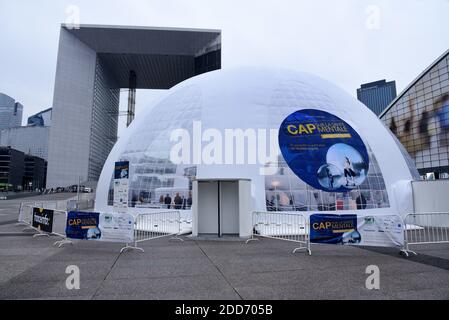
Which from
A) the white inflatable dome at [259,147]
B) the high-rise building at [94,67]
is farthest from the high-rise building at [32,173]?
the white inflatable dome at [259,147]

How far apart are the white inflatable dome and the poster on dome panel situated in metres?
3.94

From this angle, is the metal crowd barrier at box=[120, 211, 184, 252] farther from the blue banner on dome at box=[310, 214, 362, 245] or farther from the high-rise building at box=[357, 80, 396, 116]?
the high-rise building at box=[357, 80, 396, 116]

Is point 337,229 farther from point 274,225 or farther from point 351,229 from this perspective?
point 274,225

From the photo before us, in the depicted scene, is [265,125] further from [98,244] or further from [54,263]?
[54,263]

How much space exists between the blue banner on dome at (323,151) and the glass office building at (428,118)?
47793mm

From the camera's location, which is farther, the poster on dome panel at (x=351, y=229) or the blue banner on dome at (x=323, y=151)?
the blue banner on dome at (x=323, y=151)

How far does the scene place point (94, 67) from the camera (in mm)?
71188

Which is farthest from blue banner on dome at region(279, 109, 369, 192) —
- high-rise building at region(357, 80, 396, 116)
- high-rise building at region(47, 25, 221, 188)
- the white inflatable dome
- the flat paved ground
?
high-rise building at region(357, 80, 396, 116)

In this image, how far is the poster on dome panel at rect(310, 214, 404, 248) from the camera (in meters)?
8.38

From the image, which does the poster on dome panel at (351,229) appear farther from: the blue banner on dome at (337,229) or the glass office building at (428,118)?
the glass office building at (428,118)

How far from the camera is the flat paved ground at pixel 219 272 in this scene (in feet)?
16.3

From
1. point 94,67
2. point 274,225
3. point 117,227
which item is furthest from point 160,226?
point 94,67
